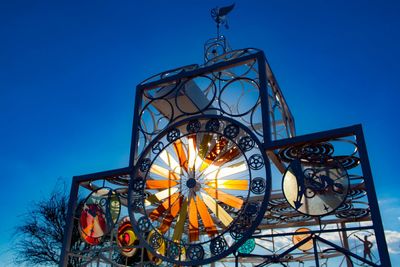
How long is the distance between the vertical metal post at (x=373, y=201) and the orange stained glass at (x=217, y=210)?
2.70 metres

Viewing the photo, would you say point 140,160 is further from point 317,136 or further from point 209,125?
point 317,136

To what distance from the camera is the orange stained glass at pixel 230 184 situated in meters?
6.96

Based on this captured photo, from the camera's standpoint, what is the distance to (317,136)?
605 centimetres

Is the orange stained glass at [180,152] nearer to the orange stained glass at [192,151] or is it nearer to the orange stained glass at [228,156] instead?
the orange stained glass at [192,151]

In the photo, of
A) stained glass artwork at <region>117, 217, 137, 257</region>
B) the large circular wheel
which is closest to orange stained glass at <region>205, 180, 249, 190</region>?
the large circular wheel

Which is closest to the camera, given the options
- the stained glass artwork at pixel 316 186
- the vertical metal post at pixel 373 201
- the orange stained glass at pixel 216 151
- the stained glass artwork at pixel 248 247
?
the vertical metal post at pixel 373 201

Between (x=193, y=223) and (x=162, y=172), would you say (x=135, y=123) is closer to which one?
(x=162, y=172)

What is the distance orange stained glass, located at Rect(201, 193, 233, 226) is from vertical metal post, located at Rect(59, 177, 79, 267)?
3.25 m

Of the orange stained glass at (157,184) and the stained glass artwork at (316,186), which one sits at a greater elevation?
the orange stained glass at (157,184)

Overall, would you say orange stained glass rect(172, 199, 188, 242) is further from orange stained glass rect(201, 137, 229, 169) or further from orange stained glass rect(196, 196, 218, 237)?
orange stained glass rect(201, 137, 229, 169)

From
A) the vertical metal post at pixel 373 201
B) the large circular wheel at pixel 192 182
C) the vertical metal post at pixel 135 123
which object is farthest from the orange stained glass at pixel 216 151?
the vertical metal post at pixel 373 201

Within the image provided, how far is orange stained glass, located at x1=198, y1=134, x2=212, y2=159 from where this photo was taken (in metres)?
7.42

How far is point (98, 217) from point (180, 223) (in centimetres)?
206

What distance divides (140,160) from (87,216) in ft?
6.16
